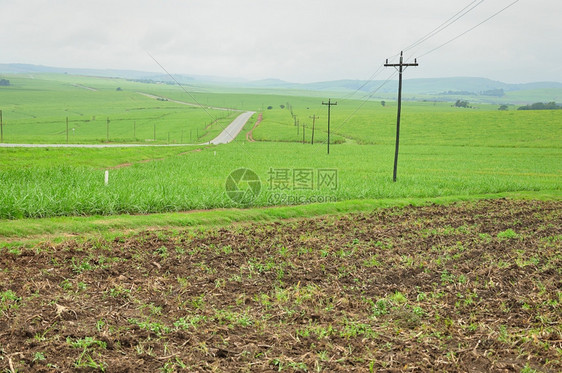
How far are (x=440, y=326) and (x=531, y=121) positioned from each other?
9667 centimetres

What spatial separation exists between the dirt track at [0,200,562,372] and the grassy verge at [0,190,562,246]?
4.27 feet

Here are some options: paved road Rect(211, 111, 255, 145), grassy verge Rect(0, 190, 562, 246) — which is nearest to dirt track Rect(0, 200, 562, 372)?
grassy verge Rect(0, 190, 562, 246)

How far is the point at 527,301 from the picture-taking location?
29.0 feet

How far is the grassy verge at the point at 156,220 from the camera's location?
42.5 ft

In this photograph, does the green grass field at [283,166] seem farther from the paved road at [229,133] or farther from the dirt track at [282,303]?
the dirt track at [282,303]

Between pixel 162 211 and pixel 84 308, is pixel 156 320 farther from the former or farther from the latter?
pixel 162 211

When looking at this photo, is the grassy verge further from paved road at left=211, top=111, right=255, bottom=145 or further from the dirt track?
paved road at left=211, top=111, right=255, bottom=145

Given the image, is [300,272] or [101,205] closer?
[300,272]

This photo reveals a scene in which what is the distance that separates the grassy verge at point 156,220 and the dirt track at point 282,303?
1300 millimetres

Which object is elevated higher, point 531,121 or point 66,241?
point 531,121

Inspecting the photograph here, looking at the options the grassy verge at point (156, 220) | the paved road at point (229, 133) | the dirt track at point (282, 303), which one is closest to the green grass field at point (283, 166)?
the grassy verge at point (156, 220)

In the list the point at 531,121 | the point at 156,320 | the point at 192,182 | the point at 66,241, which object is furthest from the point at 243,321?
the point at 531,121

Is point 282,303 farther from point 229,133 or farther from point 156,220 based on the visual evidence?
point 229,133

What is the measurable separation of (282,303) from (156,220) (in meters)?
7.91
